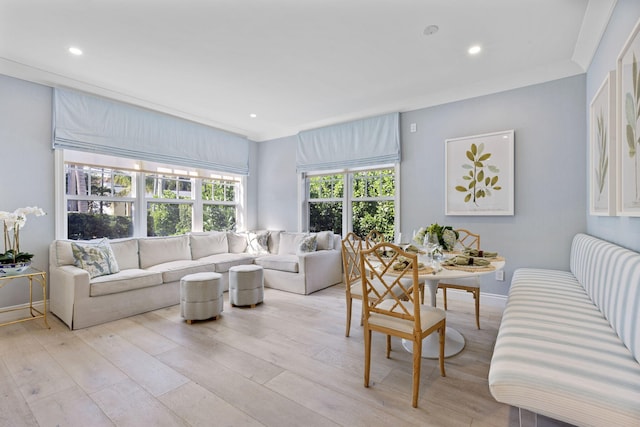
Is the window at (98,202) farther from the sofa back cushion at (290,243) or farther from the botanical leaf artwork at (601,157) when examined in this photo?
the botanical leaf artwork at (601,157)

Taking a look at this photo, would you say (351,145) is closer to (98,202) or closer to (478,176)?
(478,176)

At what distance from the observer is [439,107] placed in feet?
12.7

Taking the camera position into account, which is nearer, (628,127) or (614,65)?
(628,127)

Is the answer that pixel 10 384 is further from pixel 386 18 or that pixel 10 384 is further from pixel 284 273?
pixel 386 18

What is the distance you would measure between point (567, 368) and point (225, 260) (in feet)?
12.7

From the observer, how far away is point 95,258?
3189 mm

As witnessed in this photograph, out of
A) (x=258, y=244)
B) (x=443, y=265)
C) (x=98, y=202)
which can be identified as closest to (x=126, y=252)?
(x=98, y=202)

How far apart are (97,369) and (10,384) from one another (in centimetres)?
48

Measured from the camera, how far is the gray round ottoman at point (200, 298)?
3.00m

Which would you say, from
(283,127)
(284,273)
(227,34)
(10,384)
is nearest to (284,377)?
(10,384)

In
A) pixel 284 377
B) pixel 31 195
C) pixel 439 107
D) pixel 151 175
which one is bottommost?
pixel 284 377

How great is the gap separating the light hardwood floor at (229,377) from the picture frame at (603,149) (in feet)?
4.66

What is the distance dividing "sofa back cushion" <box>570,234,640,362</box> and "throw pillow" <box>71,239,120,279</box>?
424 centimetres

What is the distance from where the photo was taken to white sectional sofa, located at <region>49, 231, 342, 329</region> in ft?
9.62
